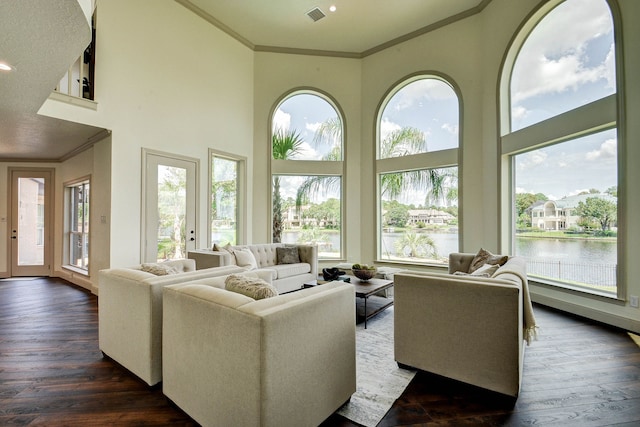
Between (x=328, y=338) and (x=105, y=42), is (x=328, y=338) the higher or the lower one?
the lower one

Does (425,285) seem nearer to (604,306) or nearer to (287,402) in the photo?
(287,402)

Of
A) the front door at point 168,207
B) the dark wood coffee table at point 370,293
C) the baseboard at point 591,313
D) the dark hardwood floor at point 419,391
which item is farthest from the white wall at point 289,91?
the dark hardwood floor at point 419,391

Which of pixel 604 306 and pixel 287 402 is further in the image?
pixel 604 306

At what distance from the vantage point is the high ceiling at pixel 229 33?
2.04 metres

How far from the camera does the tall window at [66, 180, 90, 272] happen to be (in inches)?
211

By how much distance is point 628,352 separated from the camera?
8.89 feet

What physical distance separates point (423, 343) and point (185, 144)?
185 inches

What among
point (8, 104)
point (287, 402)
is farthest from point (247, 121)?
point (287, 402)

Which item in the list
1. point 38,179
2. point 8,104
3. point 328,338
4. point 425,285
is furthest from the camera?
point 38,179

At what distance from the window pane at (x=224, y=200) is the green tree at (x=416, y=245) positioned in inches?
133

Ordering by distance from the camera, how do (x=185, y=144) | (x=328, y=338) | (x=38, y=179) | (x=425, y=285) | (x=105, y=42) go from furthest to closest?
(x=38, y=179) → (x=185, y=144) → (x=105, y=42) → (x=425, y=285) → (x=328, y=338)

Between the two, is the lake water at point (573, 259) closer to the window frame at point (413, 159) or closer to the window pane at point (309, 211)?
the window frame at point (413, 159)

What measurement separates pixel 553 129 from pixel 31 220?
925 centimetres

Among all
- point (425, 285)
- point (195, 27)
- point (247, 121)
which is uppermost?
point (195, 27)
